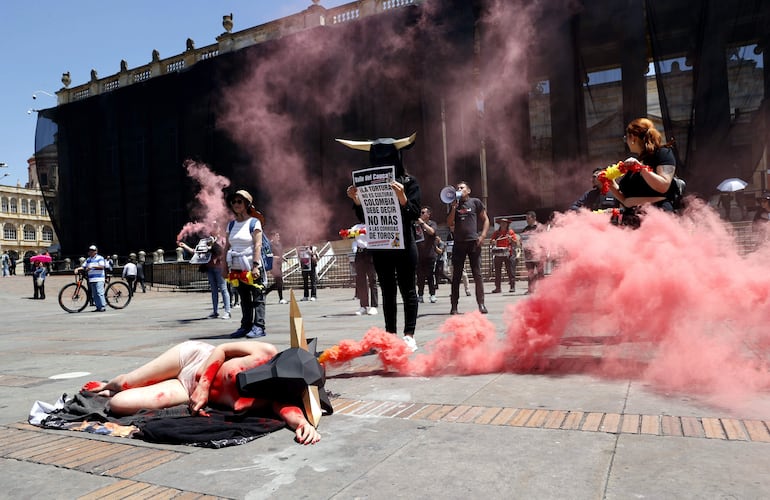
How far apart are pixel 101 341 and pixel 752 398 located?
711cm

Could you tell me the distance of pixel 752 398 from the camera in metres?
3.11

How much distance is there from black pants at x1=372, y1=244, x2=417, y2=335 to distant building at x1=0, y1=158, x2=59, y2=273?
285ft

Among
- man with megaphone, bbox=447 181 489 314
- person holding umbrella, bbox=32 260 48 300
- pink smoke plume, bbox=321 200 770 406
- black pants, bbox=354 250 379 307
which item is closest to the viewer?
pink smoke plume, bbox=321 200 770 406

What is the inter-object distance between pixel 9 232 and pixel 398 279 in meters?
94.1

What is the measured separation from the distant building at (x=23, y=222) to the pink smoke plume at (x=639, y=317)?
87882 millimetres

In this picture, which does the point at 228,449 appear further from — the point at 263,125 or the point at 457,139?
the point at 263,125

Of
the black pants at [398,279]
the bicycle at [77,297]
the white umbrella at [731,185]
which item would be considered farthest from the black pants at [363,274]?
the white umbrella at [731,185]

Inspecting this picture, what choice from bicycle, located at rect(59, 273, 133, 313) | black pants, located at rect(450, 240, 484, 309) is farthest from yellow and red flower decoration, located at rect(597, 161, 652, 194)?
bicycle, located at rect(59, 273, 133, 313)

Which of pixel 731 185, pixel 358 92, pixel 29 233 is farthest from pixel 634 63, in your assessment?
pixel 29 233

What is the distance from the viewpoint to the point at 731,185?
19.7 metres

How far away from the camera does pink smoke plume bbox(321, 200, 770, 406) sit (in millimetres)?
3574

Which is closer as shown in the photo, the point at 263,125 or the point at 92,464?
the point at 92,464

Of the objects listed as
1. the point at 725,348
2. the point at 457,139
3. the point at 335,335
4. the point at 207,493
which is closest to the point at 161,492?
the point at 207,493

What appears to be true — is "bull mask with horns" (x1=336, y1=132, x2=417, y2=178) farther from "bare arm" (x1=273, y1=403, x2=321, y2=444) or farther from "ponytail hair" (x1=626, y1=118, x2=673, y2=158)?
"bare arm" (x1=273, y1=403, x2=321, y2=444)
